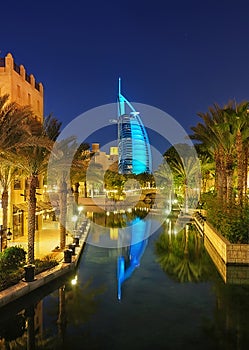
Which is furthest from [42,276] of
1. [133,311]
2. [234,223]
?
[234,223]

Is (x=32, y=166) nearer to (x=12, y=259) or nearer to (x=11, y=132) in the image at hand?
(x=11, y=132)

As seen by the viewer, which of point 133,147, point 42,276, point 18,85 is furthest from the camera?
point 133,147

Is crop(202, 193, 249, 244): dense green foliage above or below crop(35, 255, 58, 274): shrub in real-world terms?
above

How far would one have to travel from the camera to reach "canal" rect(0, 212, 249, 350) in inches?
328

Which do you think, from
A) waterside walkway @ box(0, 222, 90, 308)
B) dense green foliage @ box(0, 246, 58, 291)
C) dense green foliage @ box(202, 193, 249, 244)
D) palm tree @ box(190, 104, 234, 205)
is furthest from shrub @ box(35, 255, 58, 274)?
palm tree @ box(190, 104, 234, 205)

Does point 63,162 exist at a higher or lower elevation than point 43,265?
higher

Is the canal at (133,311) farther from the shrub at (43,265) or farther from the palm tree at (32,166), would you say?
the palm tree at (32,166)

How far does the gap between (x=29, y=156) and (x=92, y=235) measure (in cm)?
1214

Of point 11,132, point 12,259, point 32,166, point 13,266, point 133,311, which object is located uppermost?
point 11,132

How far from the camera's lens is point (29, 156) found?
46.7 feet

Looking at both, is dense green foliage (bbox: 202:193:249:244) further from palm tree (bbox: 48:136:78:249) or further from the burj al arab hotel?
the burj al arab hotel

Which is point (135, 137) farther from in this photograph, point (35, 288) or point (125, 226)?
point (35, 288)

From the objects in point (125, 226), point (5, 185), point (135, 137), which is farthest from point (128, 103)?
point (5, 185)

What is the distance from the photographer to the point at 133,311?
10.3 m
